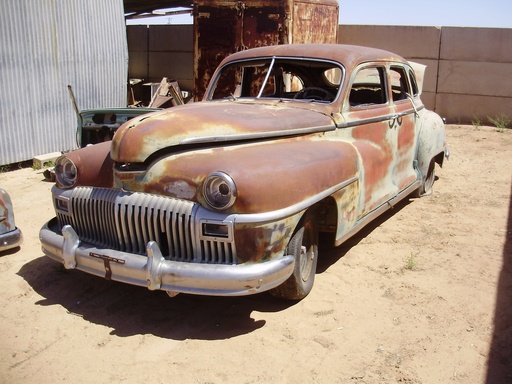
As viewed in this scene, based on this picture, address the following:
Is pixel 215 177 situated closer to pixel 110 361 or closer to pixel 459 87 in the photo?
pixel 110 361

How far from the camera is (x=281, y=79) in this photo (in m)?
5.12

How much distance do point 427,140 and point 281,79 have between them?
1818mm

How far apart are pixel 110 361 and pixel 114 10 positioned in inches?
292

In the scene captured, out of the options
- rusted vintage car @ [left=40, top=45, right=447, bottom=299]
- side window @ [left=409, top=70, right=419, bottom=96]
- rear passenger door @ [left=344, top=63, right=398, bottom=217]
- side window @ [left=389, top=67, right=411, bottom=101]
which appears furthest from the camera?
side window @ [left=409, top=70, right=419, bottom=96]

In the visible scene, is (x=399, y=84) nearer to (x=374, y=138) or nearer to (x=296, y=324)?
(x=374, y=138)

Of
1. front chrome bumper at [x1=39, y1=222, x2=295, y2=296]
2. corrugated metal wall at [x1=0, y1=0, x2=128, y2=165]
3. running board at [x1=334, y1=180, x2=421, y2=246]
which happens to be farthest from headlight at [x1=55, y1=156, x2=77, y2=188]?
corrugated metal wall at [x1=0, y1=0, x2=128, y2=165]

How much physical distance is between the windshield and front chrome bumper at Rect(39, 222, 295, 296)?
6.07ft

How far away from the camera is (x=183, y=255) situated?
3.15 meters

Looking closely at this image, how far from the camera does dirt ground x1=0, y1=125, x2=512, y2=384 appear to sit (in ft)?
9.64

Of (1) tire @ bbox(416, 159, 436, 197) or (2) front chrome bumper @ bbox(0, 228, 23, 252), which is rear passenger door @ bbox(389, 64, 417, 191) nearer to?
(1) tire @ bbox(416, 159, 436, 197)

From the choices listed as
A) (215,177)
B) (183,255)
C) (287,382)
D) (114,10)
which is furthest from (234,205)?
(114,10)

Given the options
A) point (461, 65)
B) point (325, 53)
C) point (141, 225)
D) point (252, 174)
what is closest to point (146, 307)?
point (141, 225)

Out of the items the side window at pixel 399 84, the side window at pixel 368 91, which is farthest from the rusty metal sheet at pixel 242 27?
the side window at pixel 399 84

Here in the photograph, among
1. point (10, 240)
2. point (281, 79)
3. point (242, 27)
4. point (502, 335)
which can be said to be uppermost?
point (242, 27)
